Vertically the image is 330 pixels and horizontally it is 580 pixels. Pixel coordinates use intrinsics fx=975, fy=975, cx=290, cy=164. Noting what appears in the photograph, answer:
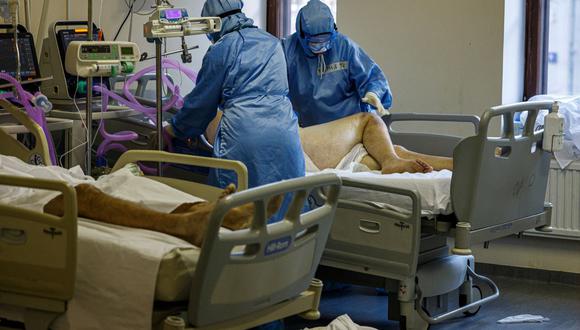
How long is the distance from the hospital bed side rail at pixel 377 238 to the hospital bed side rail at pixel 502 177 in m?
0.21

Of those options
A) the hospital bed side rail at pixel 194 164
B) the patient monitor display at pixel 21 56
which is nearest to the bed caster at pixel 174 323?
the hospital bed side rail at pixel 194 164

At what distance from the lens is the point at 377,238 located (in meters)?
3.94

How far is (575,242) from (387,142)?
4.76ft

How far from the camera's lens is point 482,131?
12.6 feet

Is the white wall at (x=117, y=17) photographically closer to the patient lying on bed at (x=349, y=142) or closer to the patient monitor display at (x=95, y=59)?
the patient lying on bed at (x=349, y=142)

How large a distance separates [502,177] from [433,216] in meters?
0.33

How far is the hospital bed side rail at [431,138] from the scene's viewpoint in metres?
4.65

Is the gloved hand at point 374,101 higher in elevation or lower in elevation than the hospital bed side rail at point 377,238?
higher

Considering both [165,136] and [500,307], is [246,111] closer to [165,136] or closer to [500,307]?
[165,136]

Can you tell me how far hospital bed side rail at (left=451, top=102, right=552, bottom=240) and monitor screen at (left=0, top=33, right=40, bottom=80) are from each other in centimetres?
203

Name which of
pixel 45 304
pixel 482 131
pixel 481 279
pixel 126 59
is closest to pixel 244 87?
pixel 126 59

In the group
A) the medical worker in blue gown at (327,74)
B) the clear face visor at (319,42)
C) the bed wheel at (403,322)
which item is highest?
the clear face visor at (319,42)

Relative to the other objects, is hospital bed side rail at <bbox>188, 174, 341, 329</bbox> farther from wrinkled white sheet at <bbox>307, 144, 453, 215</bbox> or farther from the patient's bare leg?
the patient's bare leg

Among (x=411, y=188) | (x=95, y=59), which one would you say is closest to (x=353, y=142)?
(x=411, y=188)
